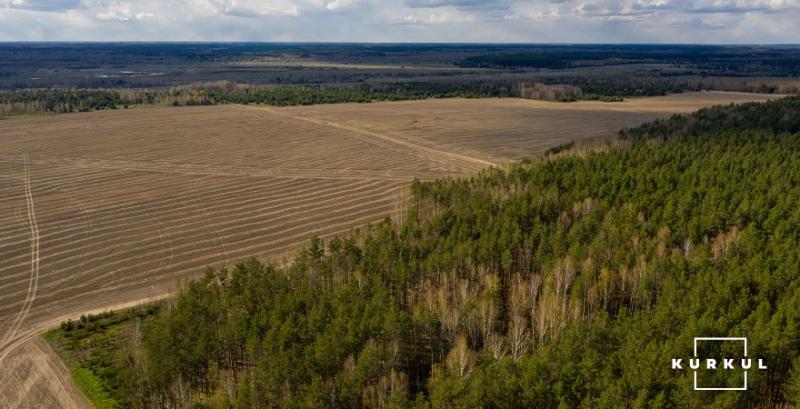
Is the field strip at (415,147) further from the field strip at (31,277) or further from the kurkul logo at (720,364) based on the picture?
the kurkul logo at (720,364)

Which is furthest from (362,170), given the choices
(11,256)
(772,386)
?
(772,386)

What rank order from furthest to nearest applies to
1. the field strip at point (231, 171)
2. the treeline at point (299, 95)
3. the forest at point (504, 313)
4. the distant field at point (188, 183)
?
the treeline at point (299, 95)
the field strip at point (231, 171)
the distant field at point (188, 183)
the forest at point (504, 313)

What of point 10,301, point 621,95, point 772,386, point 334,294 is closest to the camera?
point 772,386

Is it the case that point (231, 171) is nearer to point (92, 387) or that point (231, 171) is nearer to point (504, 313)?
point (92, 387)

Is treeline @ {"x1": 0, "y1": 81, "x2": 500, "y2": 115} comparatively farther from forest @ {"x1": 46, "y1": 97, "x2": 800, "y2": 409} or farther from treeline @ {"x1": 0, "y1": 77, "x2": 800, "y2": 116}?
forest @ {"x1": 46, "y1": 97, "x2": 800, "y2": 409}

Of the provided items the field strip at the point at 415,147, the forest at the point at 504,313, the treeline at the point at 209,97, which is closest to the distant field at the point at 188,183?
the field strip at the point at 415,147

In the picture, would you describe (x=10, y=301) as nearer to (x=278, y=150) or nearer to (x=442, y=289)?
(x=442, y=289)
